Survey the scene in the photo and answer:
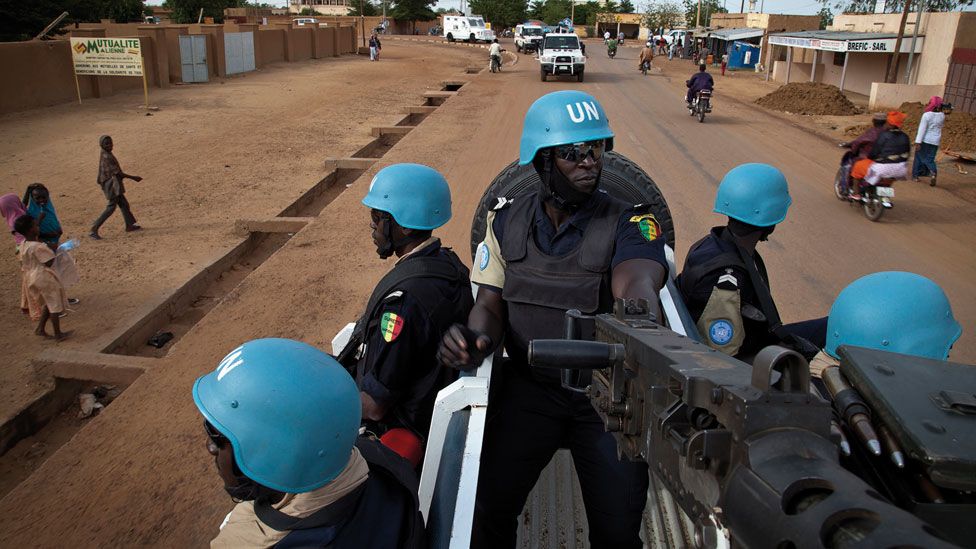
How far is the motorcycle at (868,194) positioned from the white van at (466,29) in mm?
49843

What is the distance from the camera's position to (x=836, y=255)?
8492 millimetres

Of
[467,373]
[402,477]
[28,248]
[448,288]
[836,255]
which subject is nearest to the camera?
[402,477]

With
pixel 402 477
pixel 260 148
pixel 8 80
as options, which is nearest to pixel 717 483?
pixel 402 477

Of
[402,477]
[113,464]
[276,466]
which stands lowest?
[113,464]

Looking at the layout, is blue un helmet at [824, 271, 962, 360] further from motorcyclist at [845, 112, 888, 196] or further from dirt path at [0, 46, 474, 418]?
motorcyclist at [845, 112, 888, 196]

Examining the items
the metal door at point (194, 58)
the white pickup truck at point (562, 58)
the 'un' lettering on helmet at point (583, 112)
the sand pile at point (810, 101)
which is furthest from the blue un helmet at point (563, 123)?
the metal door at point (194, 58)

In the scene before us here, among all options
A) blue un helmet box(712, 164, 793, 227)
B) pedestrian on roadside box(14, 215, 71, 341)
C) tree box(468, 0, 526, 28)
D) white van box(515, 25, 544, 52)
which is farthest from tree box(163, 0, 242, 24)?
blue un helmet box(712, 164, 793, 227)

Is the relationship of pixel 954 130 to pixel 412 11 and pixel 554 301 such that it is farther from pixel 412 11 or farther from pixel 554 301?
pixel 412 11

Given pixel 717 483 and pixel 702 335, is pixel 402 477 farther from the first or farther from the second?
pixel 702 335

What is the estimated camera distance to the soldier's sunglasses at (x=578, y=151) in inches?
116

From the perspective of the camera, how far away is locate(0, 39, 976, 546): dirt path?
4.20 meters

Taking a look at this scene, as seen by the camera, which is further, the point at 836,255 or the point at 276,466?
the point at 836,255

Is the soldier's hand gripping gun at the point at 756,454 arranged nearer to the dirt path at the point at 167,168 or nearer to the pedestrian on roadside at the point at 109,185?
the dirt path at the point at 167,168

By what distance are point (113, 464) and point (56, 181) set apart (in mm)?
9881
